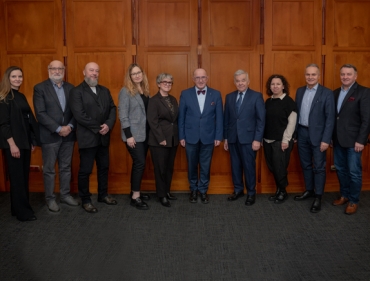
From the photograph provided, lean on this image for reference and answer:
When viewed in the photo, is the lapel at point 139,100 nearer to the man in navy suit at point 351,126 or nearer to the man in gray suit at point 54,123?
the man in gray suit at point 54,123

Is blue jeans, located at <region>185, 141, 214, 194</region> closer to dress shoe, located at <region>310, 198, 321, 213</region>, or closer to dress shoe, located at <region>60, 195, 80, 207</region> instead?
dress shoe, located at <region>310, 198, 321, 213</region>

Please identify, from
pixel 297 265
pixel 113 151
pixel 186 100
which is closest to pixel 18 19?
pixel 113 151

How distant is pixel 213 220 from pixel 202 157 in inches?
33.2

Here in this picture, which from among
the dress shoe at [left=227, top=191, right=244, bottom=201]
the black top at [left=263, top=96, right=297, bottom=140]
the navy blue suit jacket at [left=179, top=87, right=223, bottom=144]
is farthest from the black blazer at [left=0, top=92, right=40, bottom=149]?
the black top at [left=263, top=96, right=297, bottom=140]

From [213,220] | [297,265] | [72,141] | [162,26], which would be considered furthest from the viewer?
[162,26]

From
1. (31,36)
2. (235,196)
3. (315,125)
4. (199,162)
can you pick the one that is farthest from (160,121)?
(31,36)

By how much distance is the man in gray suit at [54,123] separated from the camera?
14.0ft

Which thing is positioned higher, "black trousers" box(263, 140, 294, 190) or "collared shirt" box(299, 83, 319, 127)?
"collared shirt" box(299, 83, 319, 127)

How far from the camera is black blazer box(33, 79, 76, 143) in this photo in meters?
4.25

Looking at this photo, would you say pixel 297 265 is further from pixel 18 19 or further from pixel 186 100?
pixel 18 19

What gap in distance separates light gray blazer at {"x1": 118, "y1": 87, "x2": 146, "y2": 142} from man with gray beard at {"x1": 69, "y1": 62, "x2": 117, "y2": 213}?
0.17 meters

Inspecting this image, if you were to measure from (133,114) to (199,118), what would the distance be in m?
0.76

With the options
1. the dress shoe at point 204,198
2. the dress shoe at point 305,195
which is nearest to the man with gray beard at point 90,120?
the dress shoe at point 204,198

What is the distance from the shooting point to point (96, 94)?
4.35 meters
